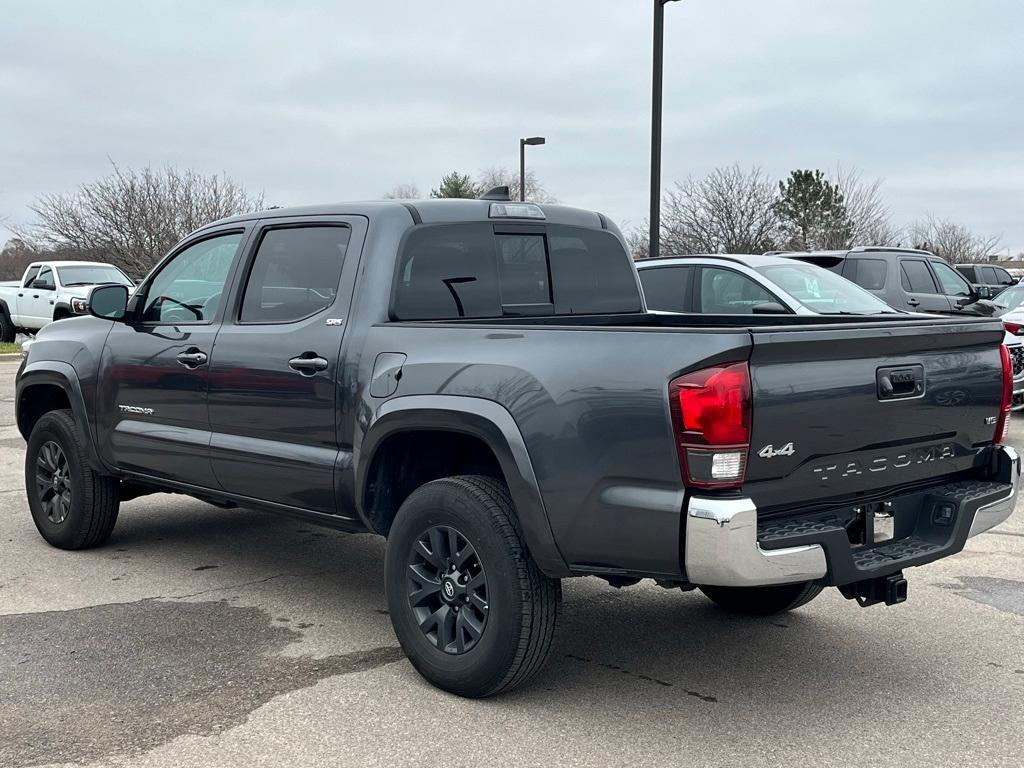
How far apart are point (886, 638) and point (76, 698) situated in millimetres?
3321

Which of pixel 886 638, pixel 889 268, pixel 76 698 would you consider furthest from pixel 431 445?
pixel 889 268

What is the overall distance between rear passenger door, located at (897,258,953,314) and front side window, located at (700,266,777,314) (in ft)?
13.7

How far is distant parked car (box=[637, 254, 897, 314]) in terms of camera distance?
973 centimetres

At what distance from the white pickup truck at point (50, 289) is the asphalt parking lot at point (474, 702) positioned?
17.2 m

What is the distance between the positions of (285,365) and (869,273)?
10.2 metres

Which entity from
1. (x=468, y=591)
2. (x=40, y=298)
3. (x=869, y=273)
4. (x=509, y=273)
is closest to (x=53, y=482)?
(x=509, y=273)

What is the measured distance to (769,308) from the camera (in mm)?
9070

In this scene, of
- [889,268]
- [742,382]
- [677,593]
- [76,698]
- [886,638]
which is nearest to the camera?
[742,382]

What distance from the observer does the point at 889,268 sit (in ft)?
44.3

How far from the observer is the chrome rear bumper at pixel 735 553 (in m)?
3.37

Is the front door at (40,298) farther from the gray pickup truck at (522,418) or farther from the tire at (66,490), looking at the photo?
the gray pickup truck at (522,418)

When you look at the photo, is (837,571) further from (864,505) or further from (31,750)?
(31,750)

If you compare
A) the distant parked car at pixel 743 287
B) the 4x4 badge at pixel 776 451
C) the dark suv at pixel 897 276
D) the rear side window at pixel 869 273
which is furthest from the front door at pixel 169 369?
the rear side window at pixel 869 273

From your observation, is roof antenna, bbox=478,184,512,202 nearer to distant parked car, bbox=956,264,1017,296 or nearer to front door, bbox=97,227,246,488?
front door, bbox=97,227,246,488
